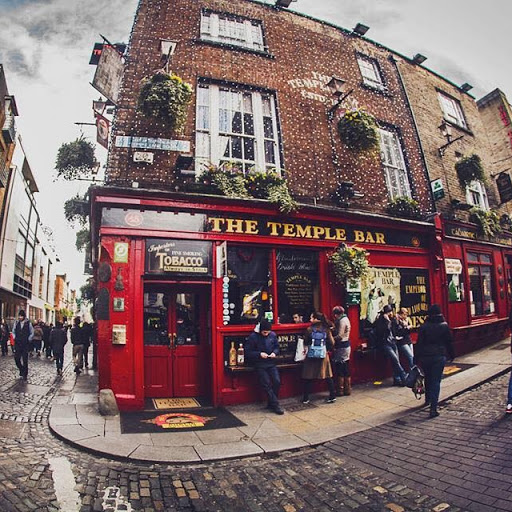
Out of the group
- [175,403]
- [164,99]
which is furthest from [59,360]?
[164,99]

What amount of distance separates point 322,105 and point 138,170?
596 centimetres

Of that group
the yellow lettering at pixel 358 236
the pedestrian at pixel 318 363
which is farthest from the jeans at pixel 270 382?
the yellow lettering at pixel 358 236

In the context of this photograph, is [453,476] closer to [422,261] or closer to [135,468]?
[135,468]

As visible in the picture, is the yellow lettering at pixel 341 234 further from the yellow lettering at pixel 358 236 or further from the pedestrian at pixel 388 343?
the pedestrian at pixel 388 343

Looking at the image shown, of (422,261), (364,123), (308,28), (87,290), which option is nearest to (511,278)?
(422,261)

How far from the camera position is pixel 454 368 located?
891 centimetres

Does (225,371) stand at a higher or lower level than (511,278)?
lower

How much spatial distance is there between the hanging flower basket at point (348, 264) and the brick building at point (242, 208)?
12.5 inches

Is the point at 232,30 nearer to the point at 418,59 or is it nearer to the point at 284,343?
the point at 418,59

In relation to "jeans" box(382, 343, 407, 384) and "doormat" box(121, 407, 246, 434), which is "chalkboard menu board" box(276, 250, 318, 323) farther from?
"doormat" box(121, 407, 246, 434)

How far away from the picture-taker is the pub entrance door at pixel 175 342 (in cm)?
739

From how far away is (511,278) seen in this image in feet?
47.5

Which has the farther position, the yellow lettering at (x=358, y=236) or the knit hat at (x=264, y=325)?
the yellow lettering at (x=358, y=236)

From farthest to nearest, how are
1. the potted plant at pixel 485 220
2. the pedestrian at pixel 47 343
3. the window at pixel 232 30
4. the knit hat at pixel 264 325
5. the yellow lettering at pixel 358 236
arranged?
the pedestrian at pixel 47 343 → the potted plant at pixel 485 220 → the window at pixel 232 30 → the yellow lettering at pixel 358 236 → the knit hat at pixel 264 325
